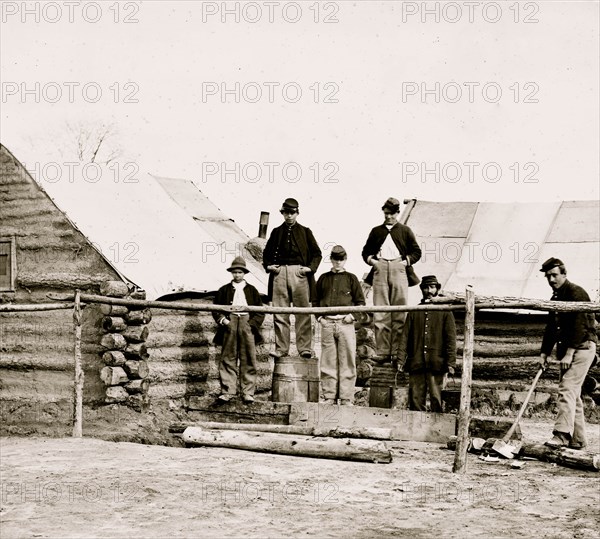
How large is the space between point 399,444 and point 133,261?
475cm

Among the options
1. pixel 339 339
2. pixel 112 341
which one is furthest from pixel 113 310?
pixel 339 339

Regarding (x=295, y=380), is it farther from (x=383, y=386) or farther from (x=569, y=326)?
(x=569, y=326)

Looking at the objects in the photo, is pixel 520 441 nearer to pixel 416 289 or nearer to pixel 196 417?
pixel 196 417

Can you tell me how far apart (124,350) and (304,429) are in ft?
9.91

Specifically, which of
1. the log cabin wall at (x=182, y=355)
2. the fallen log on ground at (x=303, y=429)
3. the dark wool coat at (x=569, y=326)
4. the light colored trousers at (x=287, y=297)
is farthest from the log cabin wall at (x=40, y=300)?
the dark wool coat at (x=569, y=326)

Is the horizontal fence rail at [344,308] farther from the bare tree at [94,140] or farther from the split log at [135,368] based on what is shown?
the bare tree at [94,140]

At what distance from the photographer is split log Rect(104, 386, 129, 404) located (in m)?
13.5

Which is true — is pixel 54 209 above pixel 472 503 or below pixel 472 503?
above

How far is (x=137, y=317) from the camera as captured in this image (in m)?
13.8

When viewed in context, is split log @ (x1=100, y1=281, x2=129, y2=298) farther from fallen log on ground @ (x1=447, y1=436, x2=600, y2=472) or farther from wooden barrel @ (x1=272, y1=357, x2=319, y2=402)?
fallen log on ground @ (x1=447, y1=436, x2=600, y2=472)

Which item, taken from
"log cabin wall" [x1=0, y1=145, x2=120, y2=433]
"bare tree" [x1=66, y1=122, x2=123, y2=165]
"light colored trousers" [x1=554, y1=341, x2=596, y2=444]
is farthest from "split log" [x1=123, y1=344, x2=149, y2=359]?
"bare tree" [x1=66, y1=122, x2=123, y2=165]

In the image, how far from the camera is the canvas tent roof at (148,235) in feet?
47.9

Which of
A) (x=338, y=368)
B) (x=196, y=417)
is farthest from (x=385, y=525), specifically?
(x=196, y=417)

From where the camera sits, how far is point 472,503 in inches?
360
